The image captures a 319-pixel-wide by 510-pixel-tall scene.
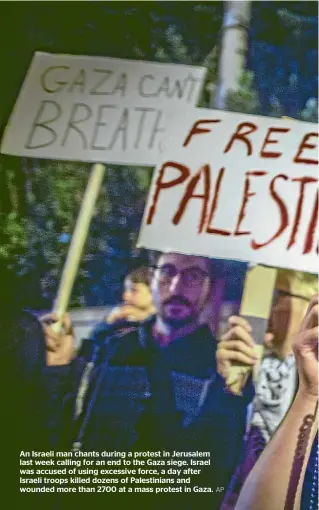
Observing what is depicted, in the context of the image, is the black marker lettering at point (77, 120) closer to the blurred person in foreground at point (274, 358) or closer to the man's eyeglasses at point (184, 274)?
the man's eyeglasses at point (184, 274)

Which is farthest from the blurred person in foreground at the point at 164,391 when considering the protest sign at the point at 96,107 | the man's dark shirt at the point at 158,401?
the protest sign at the point at 96,107

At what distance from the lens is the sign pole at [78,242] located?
727 millimetres

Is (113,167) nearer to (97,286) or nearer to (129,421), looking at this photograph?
(97,286)

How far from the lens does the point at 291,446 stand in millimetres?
732

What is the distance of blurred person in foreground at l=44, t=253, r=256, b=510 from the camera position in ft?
2.36

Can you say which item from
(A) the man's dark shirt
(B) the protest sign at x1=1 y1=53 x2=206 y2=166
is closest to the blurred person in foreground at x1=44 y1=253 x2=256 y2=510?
(A) the man's dark shirt

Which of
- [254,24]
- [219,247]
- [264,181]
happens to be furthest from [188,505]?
[254,24]

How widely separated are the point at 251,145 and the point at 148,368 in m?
0.34

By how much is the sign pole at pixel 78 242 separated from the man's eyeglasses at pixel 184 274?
0.35 ft

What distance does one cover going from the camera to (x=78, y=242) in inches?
29.1

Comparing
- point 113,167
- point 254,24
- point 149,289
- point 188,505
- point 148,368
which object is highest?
point 254,24

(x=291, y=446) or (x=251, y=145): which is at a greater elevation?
(x=251, y=145)

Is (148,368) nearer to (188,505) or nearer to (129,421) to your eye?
(129,421)

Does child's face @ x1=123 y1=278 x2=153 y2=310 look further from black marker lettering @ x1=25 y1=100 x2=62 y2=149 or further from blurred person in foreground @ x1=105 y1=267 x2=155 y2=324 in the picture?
black marker lettering @ x1=25 y1=100 x2=62 y2=149
